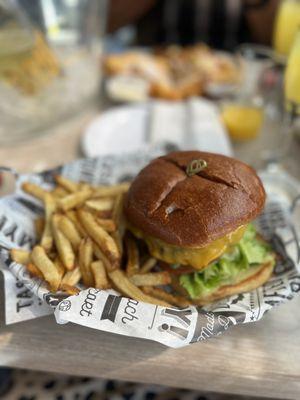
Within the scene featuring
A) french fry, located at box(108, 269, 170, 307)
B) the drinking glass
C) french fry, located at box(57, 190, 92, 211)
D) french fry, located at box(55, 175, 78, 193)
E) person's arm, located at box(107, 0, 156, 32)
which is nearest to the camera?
french fry, located at box(108, 269, 170, 307)

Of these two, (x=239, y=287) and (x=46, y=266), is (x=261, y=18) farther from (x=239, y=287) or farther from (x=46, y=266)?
(x=46, y=266)

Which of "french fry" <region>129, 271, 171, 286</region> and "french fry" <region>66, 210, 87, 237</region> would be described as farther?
"french fry" <region>66, 210, 87, 237</region>

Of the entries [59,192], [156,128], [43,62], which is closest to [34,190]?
[59,192]

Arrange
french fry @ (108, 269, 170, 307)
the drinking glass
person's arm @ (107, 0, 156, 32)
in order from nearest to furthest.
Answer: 1. french fry @ (108, 269, 170, 307)
2. the drinking glass
3. person's arm @ (107, 0, 156, 32)

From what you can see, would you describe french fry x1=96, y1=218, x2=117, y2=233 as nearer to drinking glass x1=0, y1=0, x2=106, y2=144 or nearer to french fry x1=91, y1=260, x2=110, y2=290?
french fry x1=91, y1=260, x2=110, y2=290

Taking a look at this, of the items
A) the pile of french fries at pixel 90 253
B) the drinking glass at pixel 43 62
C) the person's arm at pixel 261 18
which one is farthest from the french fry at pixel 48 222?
the person's arm at pixel 261 18

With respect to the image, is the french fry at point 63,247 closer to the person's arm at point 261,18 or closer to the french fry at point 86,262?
the french fry at point 86,262

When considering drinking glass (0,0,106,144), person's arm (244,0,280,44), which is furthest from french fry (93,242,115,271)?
person's arm (244,0,280,44)
